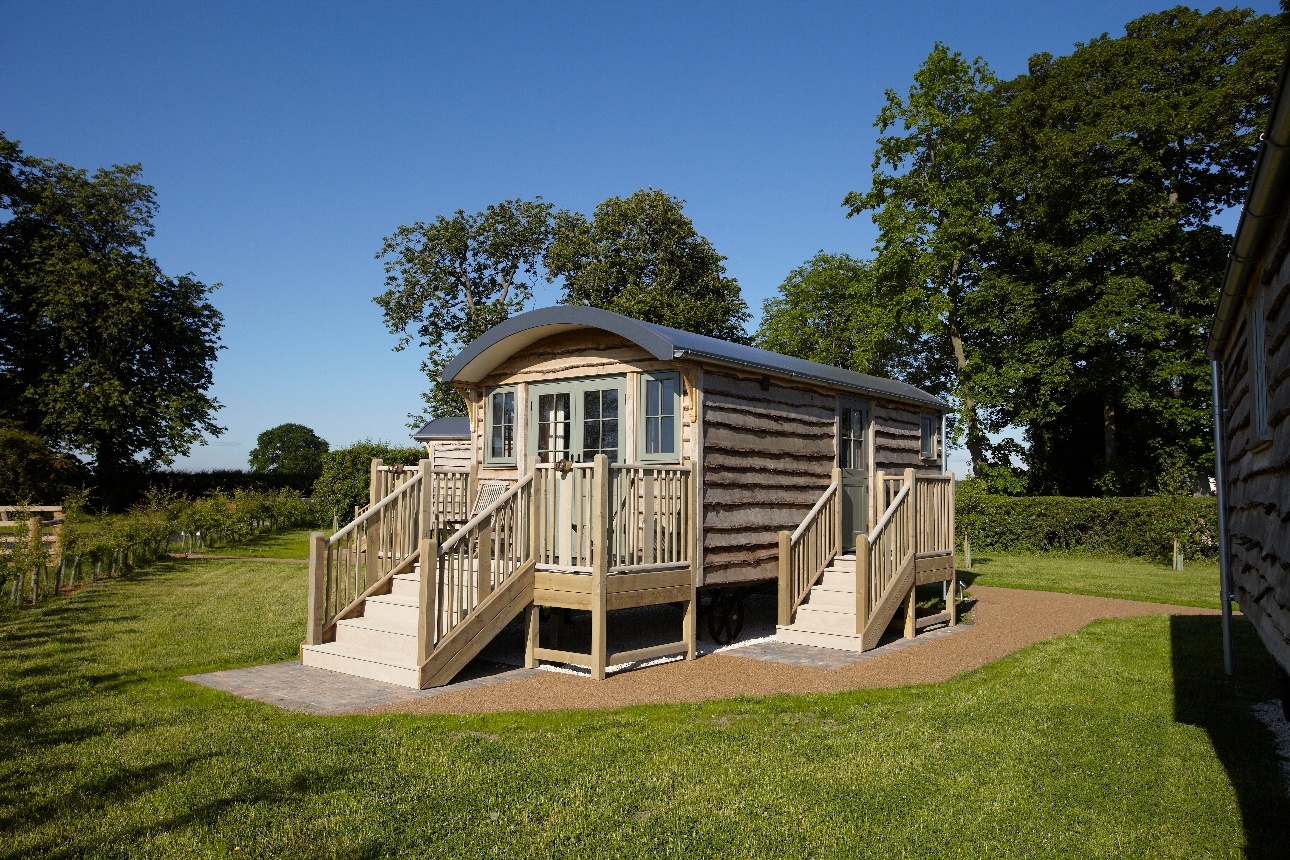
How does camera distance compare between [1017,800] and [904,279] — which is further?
[904,279]

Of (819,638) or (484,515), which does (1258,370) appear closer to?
(819,638)

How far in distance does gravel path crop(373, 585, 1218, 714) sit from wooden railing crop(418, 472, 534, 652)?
2.39ft

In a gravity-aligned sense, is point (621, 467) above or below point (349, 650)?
above

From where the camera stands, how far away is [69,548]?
15586mm

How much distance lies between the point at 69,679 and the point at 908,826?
750 centimetres

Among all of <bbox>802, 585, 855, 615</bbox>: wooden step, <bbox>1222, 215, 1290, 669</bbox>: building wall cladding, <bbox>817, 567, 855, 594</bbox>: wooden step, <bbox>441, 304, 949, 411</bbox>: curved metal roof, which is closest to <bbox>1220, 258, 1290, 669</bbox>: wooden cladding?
<bbox>1222, 215, 1290, 669</bbox>: building wall cladding

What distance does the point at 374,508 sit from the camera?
10.4 meters

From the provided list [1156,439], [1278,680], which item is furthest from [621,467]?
[1156,439]

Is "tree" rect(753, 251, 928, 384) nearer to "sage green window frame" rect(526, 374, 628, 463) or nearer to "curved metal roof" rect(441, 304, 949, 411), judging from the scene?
"curved metal roof" rect(441, 304, 949, 411)

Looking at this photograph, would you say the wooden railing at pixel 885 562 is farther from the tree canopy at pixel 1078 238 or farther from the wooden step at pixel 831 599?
the tree canopy at pixel 1078 238

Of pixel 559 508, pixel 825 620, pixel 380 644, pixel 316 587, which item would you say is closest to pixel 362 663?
pixel 380 644

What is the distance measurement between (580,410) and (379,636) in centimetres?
375

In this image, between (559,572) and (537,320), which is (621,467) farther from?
(537,320)

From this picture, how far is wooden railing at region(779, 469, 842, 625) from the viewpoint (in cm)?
1120
